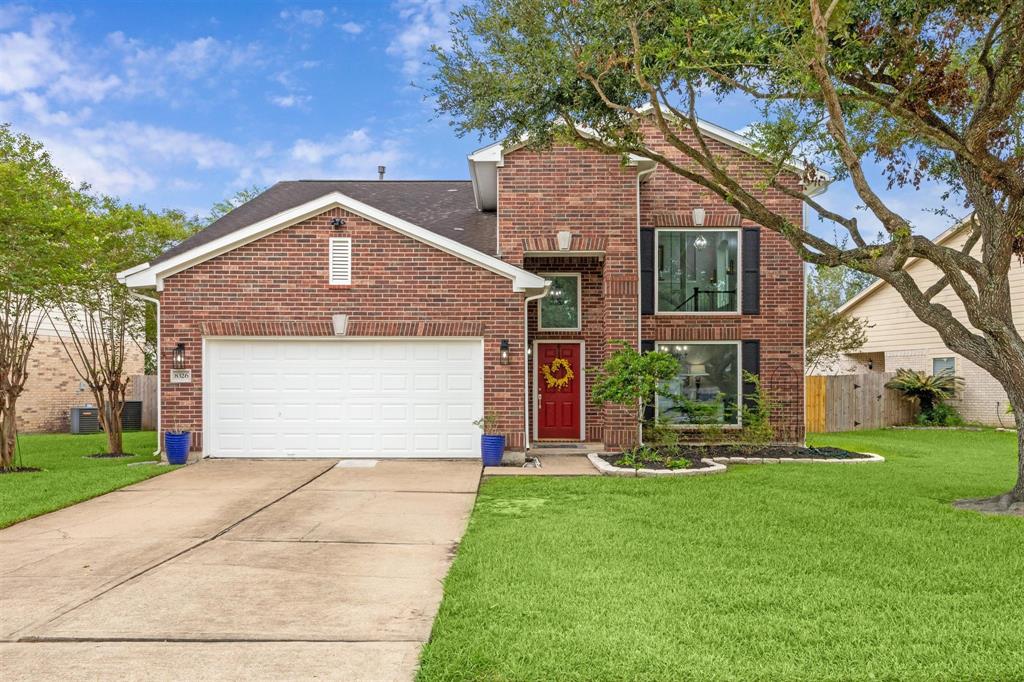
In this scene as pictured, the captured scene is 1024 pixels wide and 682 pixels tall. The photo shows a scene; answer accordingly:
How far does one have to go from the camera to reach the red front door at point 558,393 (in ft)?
44.9

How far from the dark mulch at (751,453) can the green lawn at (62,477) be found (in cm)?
734

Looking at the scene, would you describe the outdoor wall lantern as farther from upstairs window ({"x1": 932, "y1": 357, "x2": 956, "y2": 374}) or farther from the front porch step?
upstairs window ({"x1": 932, "y1": 357, "x2": 956, "y2": 374})

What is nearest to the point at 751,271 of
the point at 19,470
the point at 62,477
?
the point at 62,477

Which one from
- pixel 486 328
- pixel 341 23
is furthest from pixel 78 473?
pixel 341 23

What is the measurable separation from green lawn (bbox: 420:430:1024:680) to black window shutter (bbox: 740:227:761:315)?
524cm

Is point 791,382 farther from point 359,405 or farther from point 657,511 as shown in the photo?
point 359,405

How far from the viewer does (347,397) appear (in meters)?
11.8

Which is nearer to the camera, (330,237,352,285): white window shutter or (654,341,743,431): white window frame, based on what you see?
(330,237,352,285): white window shutter

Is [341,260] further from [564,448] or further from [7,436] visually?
[7,436]

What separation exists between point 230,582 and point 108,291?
→ 36.3ft

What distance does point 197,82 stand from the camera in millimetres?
18047

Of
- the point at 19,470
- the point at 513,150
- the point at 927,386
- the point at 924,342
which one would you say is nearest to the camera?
the point at 19,470

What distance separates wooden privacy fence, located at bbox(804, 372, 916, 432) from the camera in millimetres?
18844

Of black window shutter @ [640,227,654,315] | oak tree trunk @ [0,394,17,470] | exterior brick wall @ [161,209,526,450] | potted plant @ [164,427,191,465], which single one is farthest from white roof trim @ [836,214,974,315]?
oak tree trunk @ [0,394,17,470]
